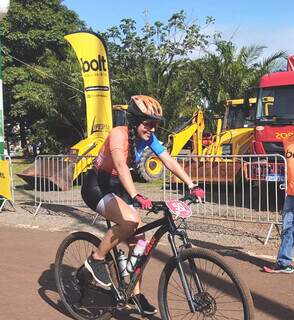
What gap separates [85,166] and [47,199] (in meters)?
2.03

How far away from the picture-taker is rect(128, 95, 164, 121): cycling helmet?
427 cm

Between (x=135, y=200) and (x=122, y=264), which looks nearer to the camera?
(x=135, y=200)

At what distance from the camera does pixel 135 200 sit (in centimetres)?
399

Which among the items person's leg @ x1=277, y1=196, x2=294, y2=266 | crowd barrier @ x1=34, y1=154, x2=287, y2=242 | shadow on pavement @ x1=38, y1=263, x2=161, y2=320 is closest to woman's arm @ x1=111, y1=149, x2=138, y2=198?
shadow on pavement @ x1=38, y1=263, x2=161, y2=320

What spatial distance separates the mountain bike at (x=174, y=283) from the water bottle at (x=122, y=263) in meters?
0.03

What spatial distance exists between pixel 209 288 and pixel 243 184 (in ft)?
18.2

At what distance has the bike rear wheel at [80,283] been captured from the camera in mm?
4621

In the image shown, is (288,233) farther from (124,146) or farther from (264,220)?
(124,146)

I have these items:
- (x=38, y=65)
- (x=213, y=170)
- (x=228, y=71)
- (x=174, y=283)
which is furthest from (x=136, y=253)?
(x=38, y=65)

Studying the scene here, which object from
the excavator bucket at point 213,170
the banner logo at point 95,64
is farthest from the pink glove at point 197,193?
the banner logo at point 95,64

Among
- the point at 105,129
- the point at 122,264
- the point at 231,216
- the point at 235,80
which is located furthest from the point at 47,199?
the point at 235,80

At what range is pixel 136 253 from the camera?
437 centimetres

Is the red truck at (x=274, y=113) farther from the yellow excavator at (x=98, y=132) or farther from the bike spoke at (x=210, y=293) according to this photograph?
the bike spoke at (x=210, y=293)

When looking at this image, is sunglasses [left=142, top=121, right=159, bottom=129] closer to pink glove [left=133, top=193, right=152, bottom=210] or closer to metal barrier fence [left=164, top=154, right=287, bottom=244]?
pink glove [left=133, top=193, right=152, bottom=210]
